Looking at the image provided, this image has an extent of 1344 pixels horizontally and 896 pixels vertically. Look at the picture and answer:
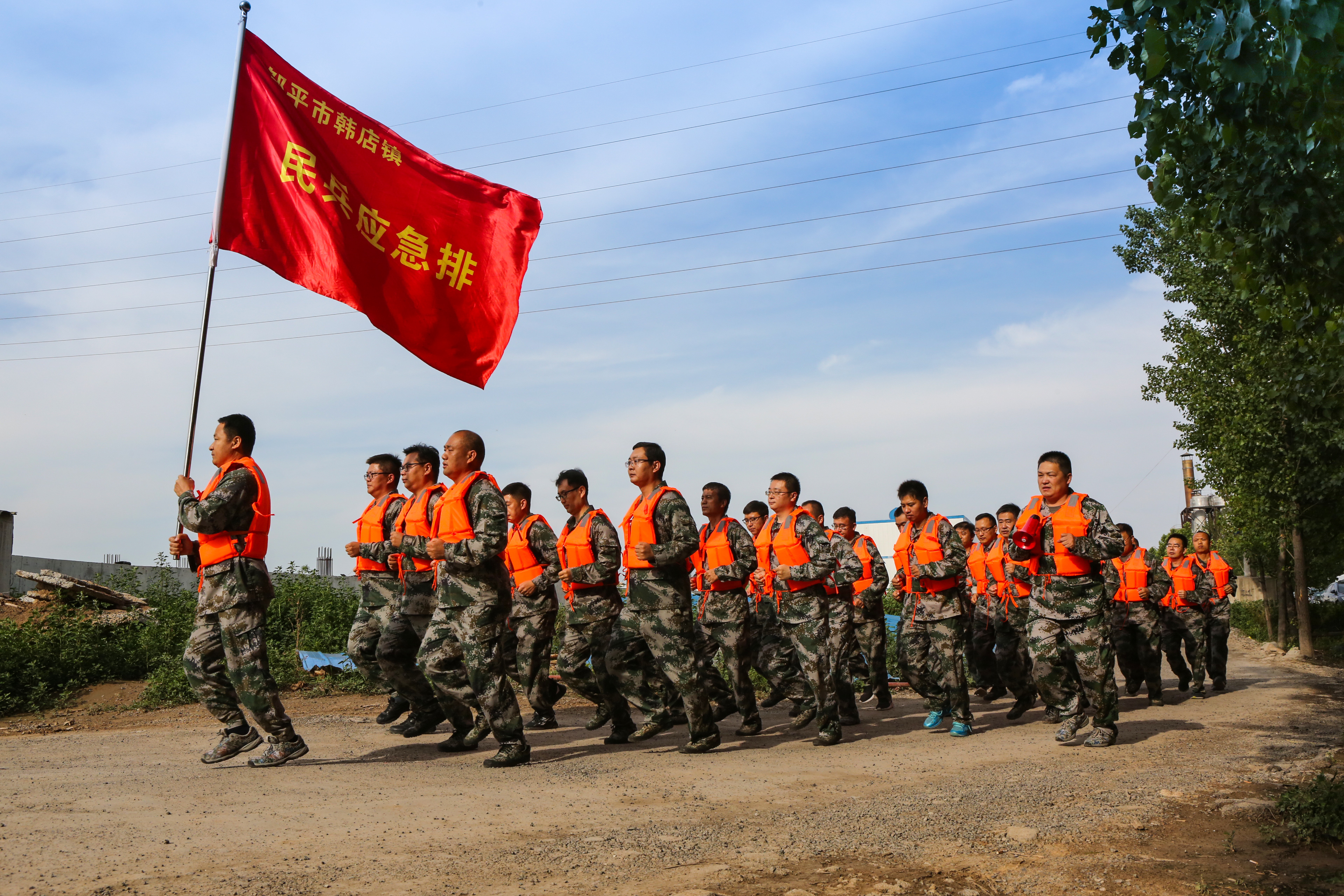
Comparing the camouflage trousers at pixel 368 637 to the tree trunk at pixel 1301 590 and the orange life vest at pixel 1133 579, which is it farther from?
the tree trunk at pixel 1301 590

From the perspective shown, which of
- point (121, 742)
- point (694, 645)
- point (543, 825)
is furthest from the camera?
point (121, 742)

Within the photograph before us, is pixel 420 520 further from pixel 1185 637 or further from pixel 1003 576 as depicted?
pixel 1185 637

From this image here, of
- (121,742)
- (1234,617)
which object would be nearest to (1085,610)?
(121,742)

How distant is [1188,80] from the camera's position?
4656 mm

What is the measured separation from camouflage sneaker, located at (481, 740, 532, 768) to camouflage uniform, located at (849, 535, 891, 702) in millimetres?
5270

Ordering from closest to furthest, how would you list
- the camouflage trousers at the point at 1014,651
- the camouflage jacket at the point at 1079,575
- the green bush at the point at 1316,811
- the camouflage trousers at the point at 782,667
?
the green bush at the point at 1316,811
the camouflage jacket at the point at 1079,575
the camouflage trousers at the point at 782,667
the camouflage trousers at the point at 1014,651

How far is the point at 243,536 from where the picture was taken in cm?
726

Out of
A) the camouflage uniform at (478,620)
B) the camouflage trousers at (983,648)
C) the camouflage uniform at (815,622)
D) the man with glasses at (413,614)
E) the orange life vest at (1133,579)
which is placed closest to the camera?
the camouflage uniform at (478,620)

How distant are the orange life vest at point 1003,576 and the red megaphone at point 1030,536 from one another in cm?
246

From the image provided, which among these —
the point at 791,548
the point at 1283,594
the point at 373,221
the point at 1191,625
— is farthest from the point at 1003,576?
the point at 1283,594

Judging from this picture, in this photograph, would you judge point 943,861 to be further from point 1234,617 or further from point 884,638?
point 1234,617

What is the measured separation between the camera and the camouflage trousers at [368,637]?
9.11 meters

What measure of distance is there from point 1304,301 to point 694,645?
4696 mm

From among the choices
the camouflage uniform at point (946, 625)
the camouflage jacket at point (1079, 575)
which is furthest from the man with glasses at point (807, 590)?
the camouflage jacket at point (1079, 575)
